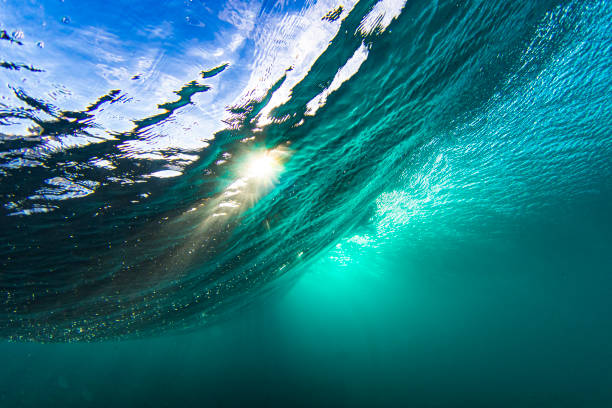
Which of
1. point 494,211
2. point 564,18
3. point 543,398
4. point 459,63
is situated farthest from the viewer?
point 543,398

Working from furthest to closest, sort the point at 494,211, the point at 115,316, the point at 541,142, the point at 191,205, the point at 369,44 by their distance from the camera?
1. the point at 494,211
2. the point at 115,316
3. the point at 541,142
4. the point at 191,205
5. the point at 369,44

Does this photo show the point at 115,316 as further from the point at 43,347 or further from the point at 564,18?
the point at 43,347

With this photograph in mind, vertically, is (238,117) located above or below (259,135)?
below

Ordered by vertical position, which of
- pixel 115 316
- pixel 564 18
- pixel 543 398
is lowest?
pixel 543 398

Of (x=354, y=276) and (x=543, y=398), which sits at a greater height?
(x=354, y=276)

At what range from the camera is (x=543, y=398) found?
27.1 meters

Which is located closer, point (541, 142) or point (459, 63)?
point (459, 63)

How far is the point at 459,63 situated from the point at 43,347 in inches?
3970

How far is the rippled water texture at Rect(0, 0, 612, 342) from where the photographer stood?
287cm

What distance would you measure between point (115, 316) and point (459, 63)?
20030mm

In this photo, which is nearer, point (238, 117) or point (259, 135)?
point (238, 117)

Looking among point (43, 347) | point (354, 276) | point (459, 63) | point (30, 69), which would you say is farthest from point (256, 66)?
point (43, 347)

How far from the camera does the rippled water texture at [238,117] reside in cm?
287

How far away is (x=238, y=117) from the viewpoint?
4.34 meters
